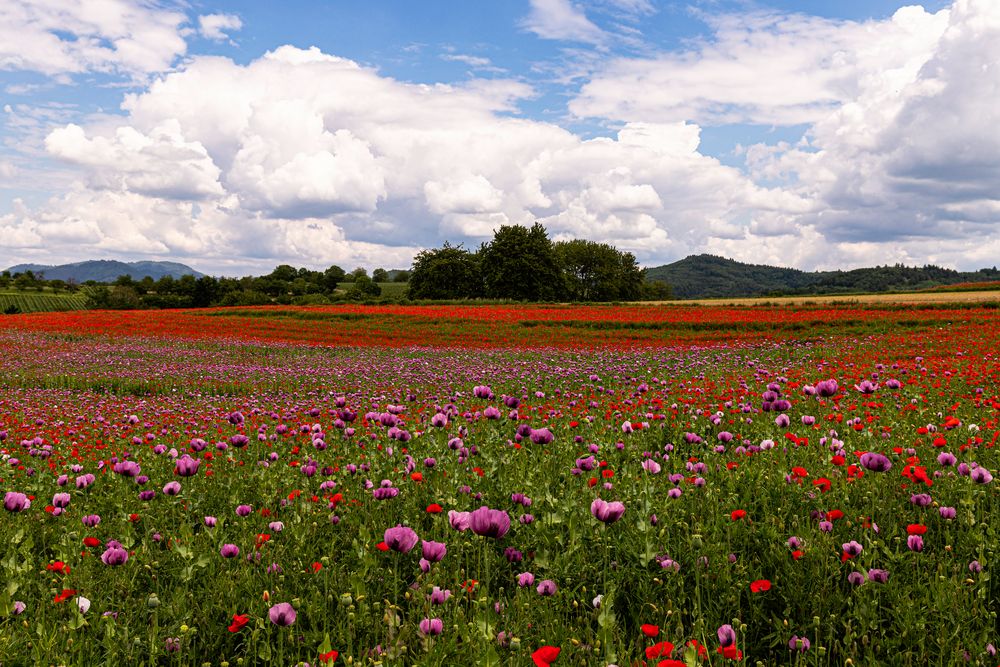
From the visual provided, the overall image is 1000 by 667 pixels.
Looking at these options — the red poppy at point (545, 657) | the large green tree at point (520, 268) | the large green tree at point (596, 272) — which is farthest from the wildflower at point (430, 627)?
the large green tree at point (596, 272)

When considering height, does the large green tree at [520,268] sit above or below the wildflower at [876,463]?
above

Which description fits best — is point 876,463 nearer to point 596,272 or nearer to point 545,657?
point 545,657

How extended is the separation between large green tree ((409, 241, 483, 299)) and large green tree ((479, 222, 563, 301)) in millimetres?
2673

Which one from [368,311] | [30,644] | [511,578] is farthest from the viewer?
[368,311]

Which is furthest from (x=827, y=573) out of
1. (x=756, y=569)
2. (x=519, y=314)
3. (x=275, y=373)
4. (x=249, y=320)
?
(x=249, y=320)

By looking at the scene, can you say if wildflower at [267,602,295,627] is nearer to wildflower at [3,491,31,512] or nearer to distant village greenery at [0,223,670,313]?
wildflower at [3,491,31,512]

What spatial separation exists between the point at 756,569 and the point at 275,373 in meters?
15.9

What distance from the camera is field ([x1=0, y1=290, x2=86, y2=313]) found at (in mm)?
91062

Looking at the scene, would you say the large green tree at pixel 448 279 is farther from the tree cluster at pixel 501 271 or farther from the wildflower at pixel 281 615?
the wildflower at pixel 281 615

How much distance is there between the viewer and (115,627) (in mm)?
2814

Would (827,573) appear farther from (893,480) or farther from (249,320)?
(249,320)

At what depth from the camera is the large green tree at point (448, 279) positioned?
91438mm

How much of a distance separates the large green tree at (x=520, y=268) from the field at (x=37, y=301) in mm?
65552

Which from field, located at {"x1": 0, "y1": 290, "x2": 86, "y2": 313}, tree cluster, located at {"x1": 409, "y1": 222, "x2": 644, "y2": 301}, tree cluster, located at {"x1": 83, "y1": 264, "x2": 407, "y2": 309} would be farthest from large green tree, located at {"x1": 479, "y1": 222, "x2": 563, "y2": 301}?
field, located at {"x1": 0, "y1": 290, "x2": 86, "y2": 313}
